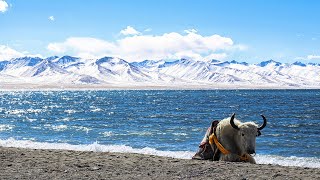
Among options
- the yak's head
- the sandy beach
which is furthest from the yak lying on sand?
the sandy beach

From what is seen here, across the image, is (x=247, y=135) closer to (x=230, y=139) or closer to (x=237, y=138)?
(x=237, y=138)

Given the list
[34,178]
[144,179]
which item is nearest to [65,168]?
[34,178]

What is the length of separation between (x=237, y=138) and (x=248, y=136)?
1.32 feet

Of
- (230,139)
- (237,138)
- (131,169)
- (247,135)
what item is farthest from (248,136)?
(131,169)

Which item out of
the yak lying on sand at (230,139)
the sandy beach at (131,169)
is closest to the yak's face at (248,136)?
the yak lying on sand at (230,139)

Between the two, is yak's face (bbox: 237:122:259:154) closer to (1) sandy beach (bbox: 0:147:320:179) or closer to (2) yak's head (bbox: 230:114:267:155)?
(2) yak's head (bbox: 230:114:267:155)

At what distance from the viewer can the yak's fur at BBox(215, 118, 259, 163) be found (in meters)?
9.93

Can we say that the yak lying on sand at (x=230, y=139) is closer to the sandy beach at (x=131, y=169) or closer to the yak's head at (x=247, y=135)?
the yak's head at (x=247, y=135)

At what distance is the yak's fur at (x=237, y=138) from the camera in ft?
32.6

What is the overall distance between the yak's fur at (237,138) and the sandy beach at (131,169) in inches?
17.1

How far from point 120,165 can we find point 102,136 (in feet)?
45.5

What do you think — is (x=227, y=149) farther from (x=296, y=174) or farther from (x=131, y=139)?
(x=131, y=139)

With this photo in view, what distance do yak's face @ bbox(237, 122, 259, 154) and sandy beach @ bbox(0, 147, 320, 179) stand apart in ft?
1.18

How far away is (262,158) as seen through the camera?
15.2 meters
